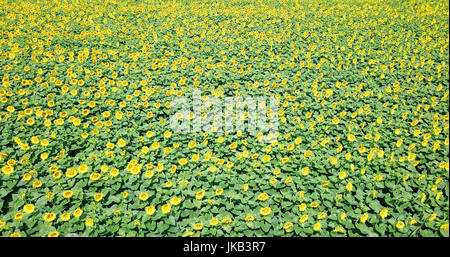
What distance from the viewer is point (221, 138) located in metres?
3.33

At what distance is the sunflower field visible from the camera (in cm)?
251

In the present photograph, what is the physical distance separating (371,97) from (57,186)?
4.53 metres

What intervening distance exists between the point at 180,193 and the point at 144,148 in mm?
755

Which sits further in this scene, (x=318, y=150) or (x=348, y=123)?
(x=348, y=123)

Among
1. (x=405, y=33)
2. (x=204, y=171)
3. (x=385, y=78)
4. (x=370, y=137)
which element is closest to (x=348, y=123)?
(x=370, y=137)

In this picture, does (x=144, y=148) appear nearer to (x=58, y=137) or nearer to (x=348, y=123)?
(x=58, y=137)

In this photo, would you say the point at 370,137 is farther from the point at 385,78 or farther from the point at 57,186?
the point at 57,186

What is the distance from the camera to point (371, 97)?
429 centimetres

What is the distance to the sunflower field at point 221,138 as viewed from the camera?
251 centimetres

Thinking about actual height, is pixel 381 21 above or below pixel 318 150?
above

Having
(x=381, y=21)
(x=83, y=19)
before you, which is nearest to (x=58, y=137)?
(x=83, y=19)
